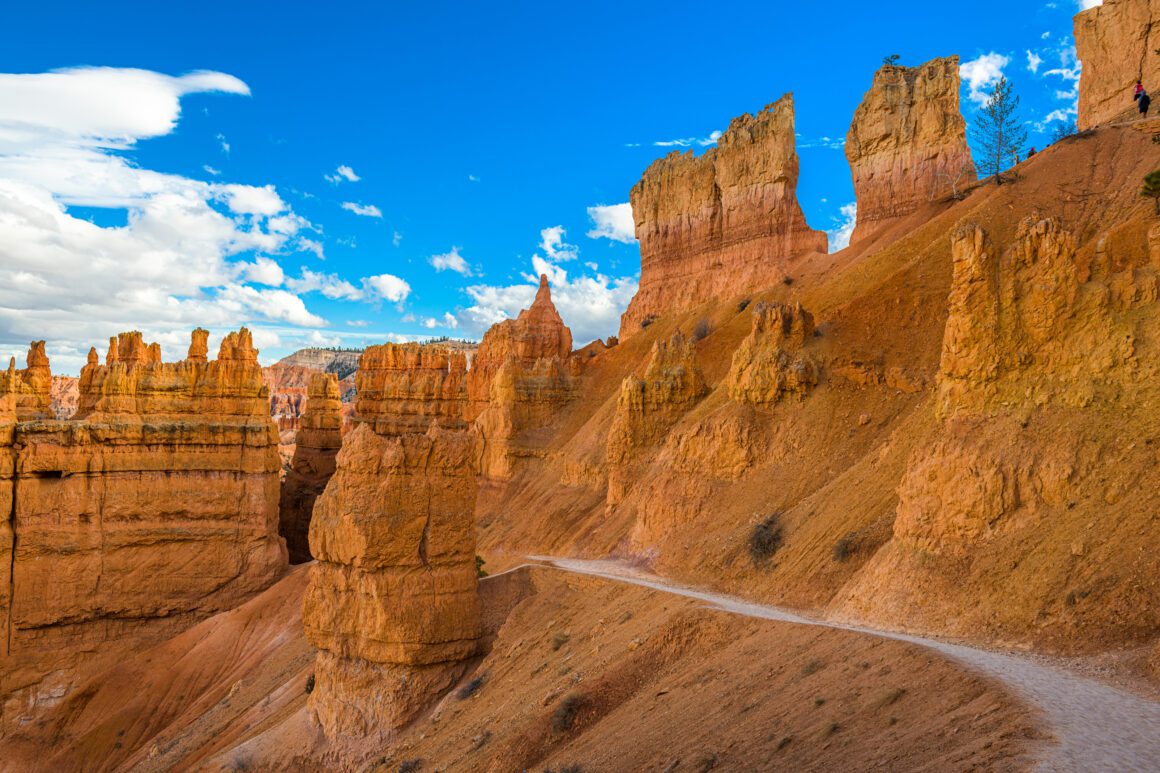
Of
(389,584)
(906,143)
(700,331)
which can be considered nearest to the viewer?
(389,584)

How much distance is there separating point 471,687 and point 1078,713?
18802 millimetres

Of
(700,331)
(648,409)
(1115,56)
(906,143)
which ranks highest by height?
(1115,56)

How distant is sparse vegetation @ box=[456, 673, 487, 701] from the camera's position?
28234mm

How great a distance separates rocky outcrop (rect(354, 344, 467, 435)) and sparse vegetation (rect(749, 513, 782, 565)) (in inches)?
1257

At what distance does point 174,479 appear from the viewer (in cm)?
4822

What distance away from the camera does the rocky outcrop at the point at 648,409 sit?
47469 millimetres

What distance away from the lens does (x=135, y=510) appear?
47062 mm

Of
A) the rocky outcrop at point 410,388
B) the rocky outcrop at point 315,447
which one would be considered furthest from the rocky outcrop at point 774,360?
the rocky outcrop at point 315,447

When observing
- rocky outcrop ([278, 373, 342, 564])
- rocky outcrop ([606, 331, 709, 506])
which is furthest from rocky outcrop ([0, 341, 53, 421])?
rocky outcrop ([606, 331, 709, 506])

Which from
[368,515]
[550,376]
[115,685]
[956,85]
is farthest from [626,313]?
[368,515]

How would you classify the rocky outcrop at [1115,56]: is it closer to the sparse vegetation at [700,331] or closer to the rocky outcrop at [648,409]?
the rocky outcrop at [648,409]

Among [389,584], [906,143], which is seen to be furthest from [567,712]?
[906,143]

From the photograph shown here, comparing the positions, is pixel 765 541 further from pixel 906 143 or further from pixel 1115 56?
pixel 906 143

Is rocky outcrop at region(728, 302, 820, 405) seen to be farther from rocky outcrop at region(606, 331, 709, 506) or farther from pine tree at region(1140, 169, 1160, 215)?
pine tree at region(1140, 169, 1160, 215)
